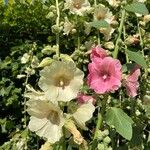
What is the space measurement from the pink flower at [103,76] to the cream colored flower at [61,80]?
12 cm

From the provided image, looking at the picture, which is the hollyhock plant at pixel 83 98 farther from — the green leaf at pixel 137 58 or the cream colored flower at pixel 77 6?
the cream colored flower at pixel 77 6

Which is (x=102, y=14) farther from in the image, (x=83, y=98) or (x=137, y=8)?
(x=83, y=98)

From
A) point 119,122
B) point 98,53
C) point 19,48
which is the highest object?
point 98,53

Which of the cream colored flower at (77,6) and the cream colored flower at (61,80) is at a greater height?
the cream colored flower at (77,6)

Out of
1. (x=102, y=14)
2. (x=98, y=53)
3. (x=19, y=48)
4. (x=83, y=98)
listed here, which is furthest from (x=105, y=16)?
(x=19, y=48)

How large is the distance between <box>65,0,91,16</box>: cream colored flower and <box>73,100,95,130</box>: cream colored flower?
0.43 meters

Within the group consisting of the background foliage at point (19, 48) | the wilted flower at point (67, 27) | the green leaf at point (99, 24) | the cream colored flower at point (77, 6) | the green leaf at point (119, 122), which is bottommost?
the background foliage at point (19, 48)

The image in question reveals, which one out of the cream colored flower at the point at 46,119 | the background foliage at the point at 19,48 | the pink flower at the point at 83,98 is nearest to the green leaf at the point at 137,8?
the pink flower at the point at 83,98

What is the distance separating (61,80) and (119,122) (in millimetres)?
287

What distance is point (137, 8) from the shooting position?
2326 mm

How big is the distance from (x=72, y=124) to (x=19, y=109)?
250 cm

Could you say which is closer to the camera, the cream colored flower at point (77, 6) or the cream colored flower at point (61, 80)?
the cream colored flower at point (61, 80)

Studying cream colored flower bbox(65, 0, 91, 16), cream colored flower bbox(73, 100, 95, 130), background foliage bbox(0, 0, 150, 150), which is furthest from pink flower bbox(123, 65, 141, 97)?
background foliage bbox(0, 0, 150, 150)

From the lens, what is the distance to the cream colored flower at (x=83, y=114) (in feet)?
6.93
